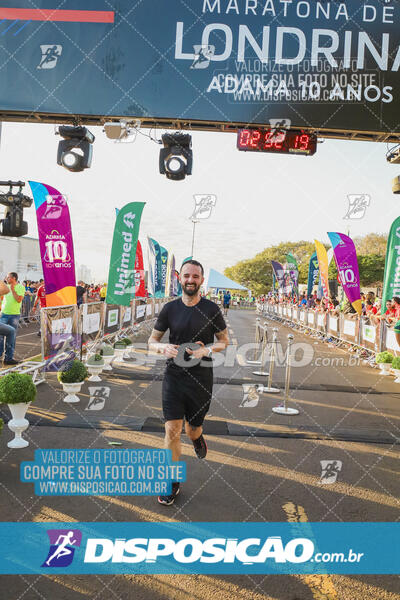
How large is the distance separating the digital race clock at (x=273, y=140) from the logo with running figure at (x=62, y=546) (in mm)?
6901

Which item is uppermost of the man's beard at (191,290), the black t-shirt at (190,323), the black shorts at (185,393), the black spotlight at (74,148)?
the black spotlight at (74,148)

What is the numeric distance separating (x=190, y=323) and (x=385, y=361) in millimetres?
9418

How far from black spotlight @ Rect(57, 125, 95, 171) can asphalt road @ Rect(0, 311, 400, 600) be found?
4.08 m

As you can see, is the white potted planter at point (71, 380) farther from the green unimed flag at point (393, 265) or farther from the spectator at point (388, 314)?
the green unimed flag at point (393, 265)

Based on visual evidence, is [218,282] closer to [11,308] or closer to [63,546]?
[11,308]

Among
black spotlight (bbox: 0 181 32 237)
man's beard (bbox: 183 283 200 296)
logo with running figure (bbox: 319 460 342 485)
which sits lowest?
logo with running figure (bbox: 319 460 342 485)

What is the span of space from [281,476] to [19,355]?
8774 millimetres

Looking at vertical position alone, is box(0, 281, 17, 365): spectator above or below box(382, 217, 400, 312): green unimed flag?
below

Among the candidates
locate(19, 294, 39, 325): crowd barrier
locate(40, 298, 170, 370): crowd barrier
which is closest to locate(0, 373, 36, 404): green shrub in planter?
locate(40, 298, 170, 370): crowd barrier

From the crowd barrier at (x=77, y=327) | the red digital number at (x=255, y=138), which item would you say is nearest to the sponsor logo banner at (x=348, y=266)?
the crowd barrier at (x=77, y=327)

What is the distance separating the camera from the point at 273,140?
8.55 m

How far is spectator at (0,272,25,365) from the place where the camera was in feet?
33.6

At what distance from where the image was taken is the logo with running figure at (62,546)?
334 centimetres

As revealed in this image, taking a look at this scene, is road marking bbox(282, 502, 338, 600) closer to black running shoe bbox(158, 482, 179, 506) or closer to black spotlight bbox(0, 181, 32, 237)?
black running shoe bbox(158, 482, 179, 506)
